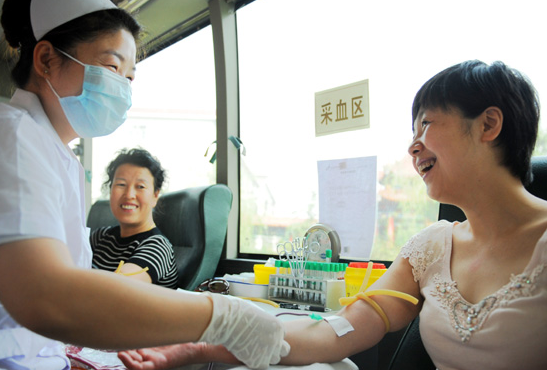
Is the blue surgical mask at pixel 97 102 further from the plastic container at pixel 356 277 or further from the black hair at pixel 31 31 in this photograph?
the plastic container at pixel 356 277

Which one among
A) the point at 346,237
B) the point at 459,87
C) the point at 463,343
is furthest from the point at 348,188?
the point at 463,343

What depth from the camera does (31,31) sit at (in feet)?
3.59

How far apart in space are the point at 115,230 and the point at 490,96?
200 cm

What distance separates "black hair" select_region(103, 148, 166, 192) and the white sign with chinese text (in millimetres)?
912

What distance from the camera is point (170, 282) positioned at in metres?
2.05

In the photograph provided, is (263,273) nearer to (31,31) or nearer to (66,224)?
(66,224)

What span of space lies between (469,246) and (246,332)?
0.65 m

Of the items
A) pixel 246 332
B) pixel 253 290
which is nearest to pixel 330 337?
pixel 246 332

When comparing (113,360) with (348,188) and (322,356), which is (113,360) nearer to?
(322,356)

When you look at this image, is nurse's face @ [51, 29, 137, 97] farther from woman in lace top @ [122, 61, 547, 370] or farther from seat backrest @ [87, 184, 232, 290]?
seat backrest @ [87, 184, 232, 290]

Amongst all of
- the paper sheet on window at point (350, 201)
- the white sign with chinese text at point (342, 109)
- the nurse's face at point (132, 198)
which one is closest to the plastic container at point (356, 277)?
the paper sheet on window at point (350, 201)

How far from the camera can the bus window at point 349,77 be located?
1.61m

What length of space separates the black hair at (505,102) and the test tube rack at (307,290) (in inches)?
27.5

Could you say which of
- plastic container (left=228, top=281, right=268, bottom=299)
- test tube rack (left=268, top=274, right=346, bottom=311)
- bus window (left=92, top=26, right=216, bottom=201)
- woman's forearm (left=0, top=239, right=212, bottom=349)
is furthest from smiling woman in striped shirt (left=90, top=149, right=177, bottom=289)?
woman's forearm (left=0, top=239, right=212, bottom=349)
